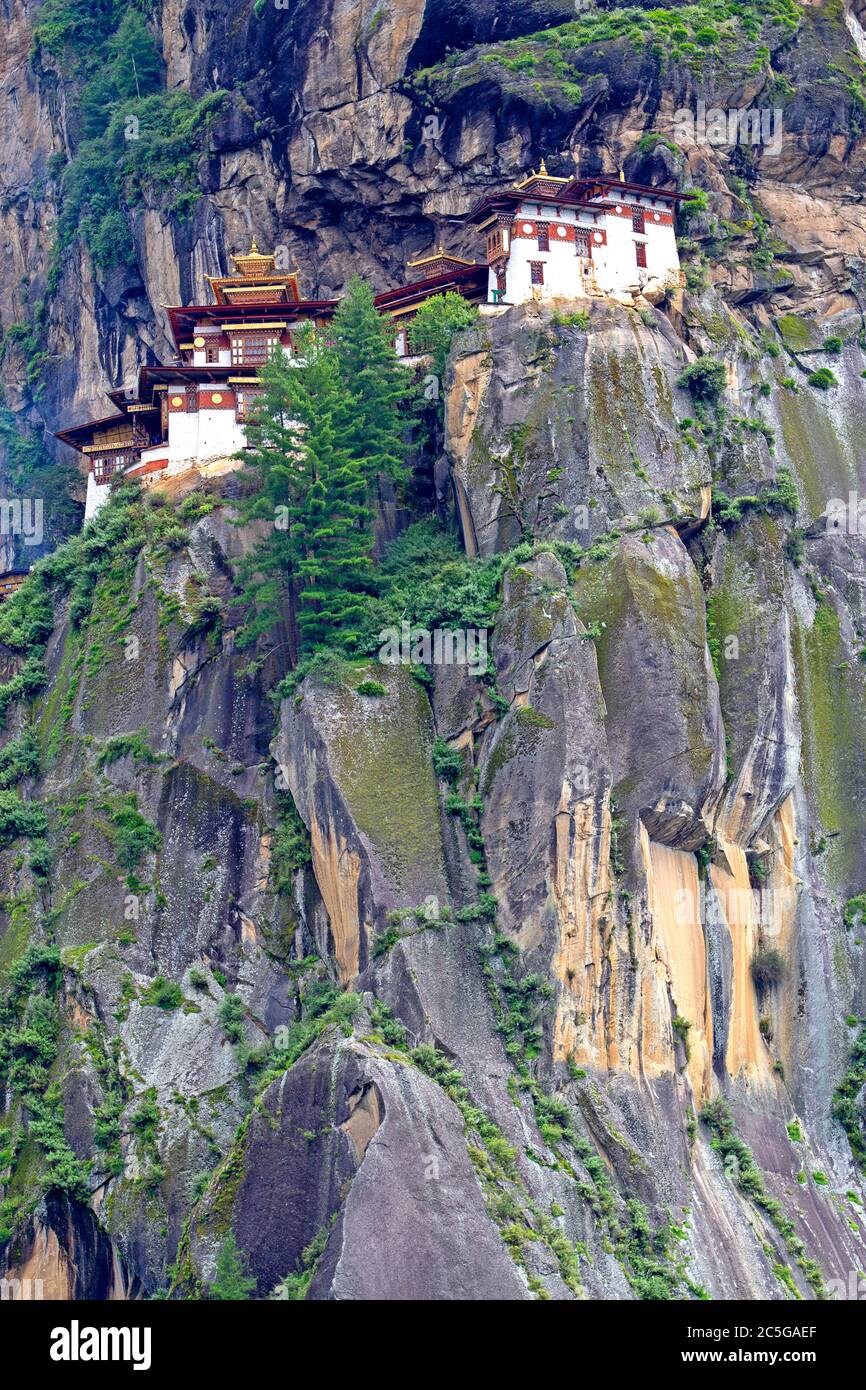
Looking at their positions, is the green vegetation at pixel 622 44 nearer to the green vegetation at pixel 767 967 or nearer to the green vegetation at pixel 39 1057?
the green vegetation at pixel 767 967

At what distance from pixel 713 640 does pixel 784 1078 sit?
43.6ft

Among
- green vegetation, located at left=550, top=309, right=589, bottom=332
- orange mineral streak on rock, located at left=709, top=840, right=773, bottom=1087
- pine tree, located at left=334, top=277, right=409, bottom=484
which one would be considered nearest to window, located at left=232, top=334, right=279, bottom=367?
pine tree, located at left=334, top=277, right=409, bottom=484

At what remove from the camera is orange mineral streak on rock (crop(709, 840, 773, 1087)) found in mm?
57844

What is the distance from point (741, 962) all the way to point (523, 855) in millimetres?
8014

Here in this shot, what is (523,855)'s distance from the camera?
5556 centimetres

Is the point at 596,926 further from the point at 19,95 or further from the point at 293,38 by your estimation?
the point at 19,95

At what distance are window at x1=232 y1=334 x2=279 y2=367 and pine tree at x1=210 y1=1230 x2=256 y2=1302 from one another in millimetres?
32222

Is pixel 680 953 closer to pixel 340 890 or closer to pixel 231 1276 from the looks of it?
pixel 340 890

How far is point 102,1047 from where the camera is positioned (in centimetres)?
5581

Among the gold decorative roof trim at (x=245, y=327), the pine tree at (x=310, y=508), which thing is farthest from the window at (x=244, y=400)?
the pine tree at (x=310, y=508)

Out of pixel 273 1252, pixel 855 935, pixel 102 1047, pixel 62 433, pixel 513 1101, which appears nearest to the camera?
pixel 273 1252

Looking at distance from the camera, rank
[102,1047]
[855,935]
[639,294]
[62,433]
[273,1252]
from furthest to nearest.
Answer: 1. [62,433]
2. [639,294]
3. [855,935]
4. [102,1047]
5. [273,1252]

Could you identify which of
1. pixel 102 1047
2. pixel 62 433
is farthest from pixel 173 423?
pixel 102 1047

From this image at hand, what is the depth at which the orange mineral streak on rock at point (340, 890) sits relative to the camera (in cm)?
5506
